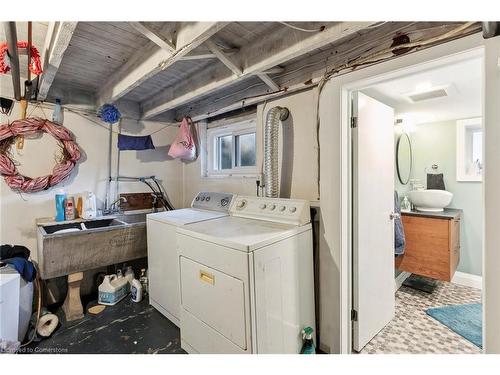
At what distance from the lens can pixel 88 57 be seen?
1.87m

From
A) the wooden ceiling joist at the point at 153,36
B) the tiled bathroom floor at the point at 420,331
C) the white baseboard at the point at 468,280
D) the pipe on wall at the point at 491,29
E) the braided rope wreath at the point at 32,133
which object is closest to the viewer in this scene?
the pipe on wall at the point at 491,29

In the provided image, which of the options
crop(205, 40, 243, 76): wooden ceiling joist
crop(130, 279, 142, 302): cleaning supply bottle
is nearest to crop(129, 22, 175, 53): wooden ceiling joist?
crop(205, 40, 243, 76): wooden ceiling joist

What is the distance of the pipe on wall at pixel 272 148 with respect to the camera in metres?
1.90

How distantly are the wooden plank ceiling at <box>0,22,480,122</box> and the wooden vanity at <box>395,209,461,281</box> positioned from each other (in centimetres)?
199

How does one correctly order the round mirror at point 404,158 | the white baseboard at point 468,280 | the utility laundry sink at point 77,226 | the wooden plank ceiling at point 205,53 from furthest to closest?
the round mirror at point 404,158 → the white baseboard at point 468,280 → the utility laundry sink at point 77,226 → the wooden plank ceiling at point 205,53

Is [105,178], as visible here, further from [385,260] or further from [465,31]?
[465,31]

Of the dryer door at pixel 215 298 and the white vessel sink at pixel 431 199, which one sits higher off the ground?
the white vessel sink at pixel 431 199

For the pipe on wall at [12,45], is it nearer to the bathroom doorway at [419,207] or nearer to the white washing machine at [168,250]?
the white washing machine at [168,250]

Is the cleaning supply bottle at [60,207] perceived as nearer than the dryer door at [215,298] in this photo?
No

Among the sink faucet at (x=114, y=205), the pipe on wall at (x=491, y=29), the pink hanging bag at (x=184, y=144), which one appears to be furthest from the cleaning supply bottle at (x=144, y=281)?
the pipe on wall at (x=491, y=29)

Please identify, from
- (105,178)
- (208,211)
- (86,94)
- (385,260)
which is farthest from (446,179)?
(86,94)

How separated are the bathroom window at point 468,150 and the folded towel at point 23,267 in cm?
450

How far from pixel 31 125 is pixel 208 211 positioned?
1.86 meters
